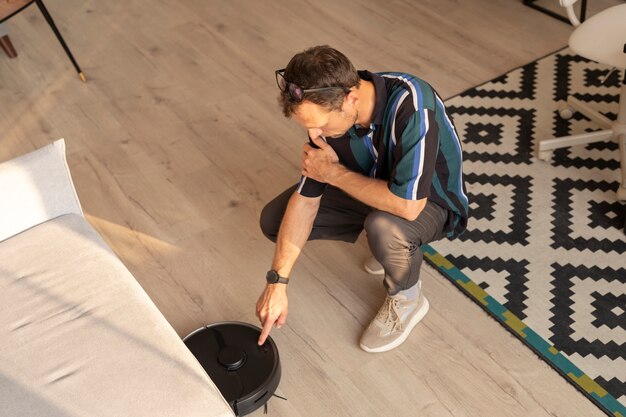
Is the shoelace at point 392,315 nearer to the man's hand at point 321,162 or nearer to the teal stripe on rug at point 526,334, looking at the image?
the teal stripe on rug at point 526,334

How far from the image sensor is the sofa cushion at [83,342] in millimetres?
1508

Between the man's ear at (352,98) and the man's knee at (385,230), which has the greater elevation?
the man's ear at (352,98)

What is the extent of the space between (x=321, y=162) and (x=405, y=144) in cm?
25

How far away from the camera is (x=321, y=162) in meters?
1.86

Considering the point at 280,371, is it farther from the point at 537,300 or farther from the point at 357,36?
the point at 357,36

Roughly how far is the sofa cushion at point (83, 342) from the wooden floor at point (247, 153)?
427mm

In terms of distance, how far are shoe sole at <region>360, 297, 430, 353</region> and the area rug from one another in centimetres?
17

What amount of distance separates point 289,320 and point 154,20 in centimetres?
209

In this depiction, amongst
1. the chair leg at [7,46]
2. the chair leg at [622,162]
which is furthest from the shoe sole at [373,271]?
the chair leg at [7,46]

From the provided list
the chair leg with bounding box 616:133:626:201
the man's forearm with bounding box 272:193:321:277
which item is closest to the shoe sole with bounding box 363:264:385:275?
the man's forearm with bounding box 272:193:321:277

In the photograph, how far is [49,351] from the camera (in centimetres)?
162

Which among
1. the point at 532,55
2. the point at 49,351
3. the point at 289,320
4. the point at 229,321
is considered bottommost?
the point at 532,55

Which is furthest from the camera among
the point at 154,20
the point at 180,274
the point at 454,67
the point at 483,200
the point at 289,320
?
the point at 154,20

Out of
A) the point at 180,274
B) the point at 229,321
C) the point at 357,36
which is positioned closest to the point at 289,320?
the point at 229,321
